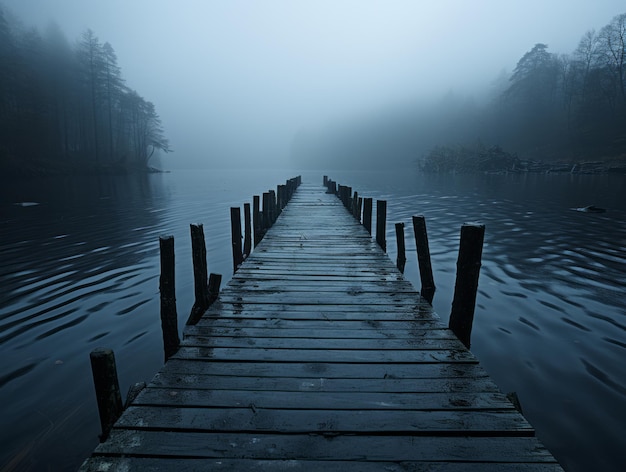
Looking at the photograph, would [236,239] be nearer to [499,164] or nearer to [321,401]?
[321,401]

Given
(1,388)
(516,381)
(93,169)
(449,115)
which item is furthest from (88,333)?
(449,115)

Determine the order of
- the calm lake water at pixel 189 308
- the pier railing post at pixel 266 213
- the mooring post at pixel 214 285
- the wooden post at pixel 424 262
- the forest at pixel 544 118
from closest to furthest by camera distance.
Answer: the calm lake water at pixel 189 308
the mooring post at pixel 214 285
the wooden post at pixel 424 262
the pier railing post at pixel 266 213
the forest at pixel 544 118

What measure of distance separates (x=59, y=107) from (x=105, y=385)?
6527 cm

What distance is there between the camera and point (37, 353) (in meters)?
5.32

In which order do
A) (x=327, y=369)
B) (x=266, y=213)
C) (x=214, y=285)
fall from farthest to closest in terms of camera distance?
(x=266, y=213), (x=214, y=285), (x=327, y=369)

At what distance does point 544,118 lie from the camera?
69.9 metres

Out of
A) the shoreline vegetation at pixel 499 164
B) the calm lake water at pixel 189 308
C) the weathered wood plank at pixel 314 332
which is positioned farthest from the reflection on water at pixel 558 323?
the shoreline vegetation at pixel 499 164

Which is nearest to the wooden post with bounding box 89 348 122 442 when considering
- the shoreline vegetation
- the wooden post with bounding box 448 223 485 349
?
the wooden post with bounding box 448 223 485 349

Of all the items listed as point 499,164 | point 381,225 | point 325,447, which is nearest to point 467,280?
point 325,447

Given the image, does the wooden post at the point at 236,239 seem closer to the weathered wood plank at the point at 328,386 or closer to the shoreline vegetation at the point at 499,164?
the weathered wood plank at the point at 328,386

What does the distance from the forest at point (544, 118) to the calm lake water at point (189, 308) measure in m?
45.4

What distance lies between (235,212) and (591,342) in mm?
8736

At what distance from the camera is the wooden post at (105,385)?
8.87 feet

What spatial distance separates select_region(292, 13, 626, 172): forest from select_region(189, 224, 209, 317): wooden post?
55218mm
